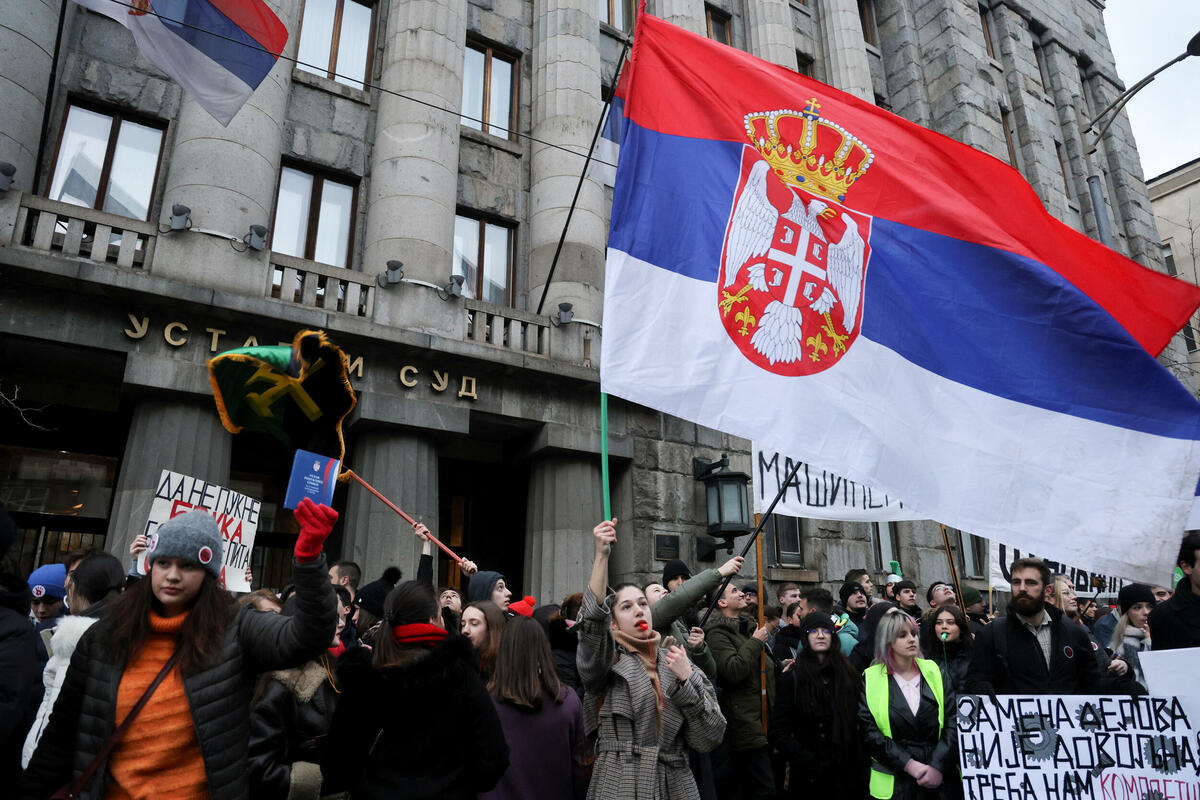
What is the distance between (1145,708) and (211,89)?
27.2ft

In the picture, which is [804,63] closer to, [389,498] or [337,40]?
[337,40]

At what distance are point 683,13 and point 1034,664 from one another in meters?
14.0

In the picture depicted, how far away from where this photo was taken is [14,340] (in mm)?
8742

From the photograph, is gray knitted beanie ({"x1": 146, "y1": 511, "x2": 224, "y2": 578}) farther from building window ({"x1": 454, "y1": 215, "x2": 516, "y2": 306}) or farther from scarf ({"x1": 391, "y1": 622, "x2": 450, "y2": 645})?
building window ({"x1": 454, "y1": 215, "x2": 516, "y2": 306})

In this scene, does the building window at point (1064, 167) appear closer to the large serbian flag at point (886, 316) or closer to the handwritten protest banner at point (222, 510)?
the large serbian flag at point (886, 316)

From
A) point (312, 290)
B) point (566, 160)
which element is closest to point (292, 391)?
point (312, 290)

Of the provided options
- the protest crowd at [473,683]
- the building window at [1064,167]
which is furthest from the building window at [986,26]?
the protest crowd at [473,683]

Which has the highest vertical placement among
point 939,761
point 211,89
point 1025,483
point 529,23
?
point 529,23

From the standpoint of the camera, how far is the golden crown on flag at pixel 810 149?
17.8 feet

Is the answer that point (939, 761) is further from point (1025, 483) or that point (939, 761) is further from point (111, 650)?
point (111, 650)

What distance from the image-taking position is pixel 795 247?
5199 millimetres

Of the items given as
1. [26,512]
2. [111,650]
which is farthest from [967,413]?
[26,512]

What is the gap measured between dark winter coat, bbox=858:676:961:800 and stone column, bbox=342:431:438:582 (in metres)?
6.64

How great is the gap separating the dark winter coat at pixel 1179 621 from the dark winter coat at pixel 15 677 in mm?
5960
